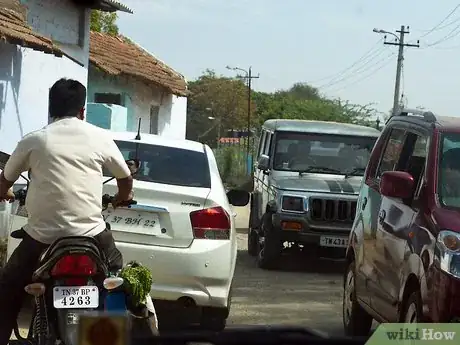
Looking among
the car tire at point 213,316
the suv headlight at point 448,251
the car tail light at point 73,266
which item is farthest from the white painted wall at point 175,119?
the car tail light at point 73,266

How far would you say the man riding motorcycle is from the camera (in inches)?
202

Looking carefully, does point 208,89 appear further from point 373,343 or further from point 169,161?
point 373,343

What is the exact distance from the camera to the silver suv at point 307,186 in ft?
41.6

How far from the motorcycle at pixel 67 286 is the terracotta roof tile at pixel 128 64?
62.0 ft

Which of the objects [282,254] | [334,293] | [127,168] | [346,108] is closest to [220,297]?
[127,168]

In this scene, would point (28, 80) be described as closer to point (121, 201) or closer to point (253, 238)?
point (253, 238)

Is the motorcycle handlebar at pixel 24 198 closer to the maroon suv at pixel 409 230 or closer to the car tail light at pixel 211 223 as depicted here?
the car tail light at pixel 211 223

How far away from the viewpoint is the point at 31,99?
50.0 ft

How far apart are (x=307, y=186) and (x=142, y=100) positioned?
56.9 ft

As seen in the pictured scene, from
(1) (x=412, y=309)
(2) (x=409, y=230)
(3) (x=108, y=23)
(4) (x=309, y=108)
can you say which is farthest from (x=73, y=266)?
(4) (x=309, y=108)

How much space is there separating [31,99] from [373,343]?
13372 millimetres

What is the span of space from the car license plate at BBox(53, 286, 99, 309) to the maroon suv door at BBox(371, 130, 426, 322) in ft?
7.63

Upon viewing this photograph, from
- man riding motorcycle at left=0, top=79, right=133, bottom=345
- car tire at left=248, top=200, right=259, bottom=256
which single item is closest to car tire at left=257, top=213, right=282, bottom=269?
car tire at left=248, top=200, right=259, bottom=256

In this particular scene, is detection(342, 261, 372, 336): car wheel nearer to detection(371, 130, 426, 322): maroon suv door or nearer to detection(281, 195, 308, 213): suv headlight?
detection(371, 130, 426, 322): maroon suv door
